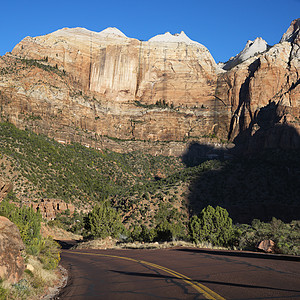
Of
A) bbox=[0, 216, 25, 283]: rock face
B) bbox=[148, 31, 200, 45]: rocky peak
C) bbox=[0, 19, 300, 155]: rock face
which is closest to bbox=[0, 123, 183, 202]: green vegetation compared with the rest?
bbox=[0, 19, 300, 155]: rock face

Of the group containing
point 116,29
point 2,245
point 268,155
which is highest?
point 116,29

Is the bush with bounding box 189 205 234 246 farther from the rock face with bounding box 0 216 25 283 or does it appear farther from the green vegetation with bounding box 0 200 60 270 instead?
the rock face with bounding box 0 216 25 283

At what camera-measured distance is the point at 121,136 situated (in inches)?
4601

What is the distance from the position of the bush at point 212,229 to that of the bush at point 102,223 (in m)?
10.6

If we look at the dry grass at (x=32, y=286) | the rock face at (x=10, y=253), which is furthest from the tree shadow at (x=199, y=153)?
the rock face at (x=10, y=253)

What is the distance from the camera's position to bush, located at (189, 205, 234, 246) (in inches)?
1121

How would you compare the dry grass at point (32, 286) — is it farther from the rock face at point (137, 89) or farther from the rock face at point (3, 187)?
the rock face at point (137, 89)

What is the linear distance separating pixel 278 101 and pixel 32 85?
7124 centimetres

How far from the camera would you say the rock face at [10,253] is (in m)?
9.68

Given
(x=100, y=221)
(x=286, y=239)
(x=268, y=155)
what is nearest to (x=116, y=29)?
(x=268, y=155)

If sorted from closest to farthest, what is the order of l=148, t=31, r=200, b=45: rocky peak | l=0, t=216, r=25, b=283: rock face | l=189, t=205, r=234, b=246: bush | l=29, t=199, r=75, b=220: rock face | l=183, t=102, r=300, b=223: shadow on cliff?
1. l=0, t=216, r=25, b=283: rock face
2. l=189, t=205, r=234, b=246: bush
3. l=29, t=199, r=75, b=220: rock face
4. l=183, t=102, r=300, b=223: shadow on cliff
5. l=148, t=31, r=200, b=45: rocky peak

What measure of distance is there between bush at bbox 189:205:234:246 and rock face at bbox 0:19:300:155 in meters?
56.9

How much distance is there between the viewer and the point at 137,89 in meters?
130

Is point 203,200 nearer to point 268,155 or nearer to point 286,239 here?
point 268,155
